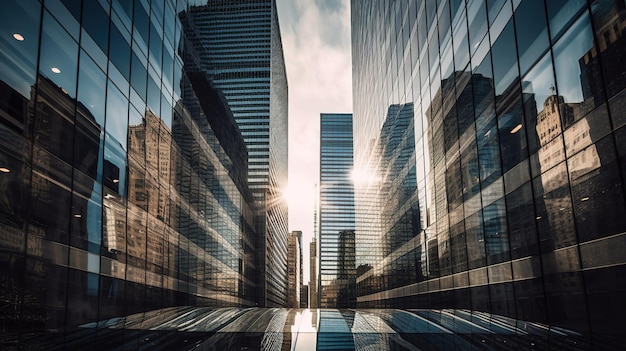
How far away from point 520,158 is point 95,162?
54.4ft

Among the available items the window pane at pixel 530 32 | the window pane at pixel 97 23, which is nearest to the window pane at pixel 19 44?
the window pane at pixel 97 23

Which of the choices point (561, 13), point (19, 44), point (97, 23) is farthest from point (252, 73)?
point (561, 13)

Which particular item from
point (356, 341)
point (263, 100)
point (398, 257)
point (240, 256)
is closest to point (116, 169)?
point (356, 341)

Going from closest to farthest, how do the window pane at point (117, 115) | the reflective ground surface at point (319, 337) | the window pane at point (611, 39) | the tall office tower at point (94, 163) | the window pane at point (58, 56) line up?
the reflective ground surface at point (319, 337)
the window pane at point (611, 39)
the tall office tower at point (94, 163)
the window pane at point (58, 56)
the window pane at point (117, 115)

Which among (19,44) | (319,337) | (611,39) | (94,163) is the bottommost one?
(319,337)

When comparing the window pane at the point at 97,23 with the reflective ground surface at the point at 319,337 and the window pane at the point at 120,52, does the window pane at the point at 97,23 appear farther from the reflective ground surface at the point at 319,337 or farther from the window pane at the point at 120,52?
the reflective ground surface at the point at 319,337

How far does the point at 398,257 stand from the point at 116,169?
28354 millimetres

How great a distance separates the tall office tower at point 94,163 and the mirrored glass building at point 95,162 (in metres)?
0.06

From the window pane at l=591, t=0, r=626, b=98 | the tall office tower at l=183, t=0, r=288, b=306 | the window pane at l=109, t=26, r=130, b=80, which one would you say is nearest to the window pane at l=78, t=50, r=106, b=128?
the window pane at l=109, t=26, r=130, b=80

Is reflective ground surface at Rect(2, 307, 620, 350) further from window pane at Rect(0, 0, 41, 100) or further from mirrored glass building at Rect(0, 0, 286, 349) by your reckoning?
window pane at Rect(0, 0, 41, 100)

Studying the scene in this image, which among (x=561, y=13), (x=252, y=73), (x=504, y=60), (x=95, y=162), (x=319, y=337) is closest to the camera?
(x=319, y=337)

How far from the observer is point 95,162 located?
66.3 ft

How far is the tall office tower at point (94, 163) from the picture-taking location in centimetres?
1480

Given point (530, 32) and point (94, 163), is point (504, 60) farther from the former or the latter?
point (94, 163)
